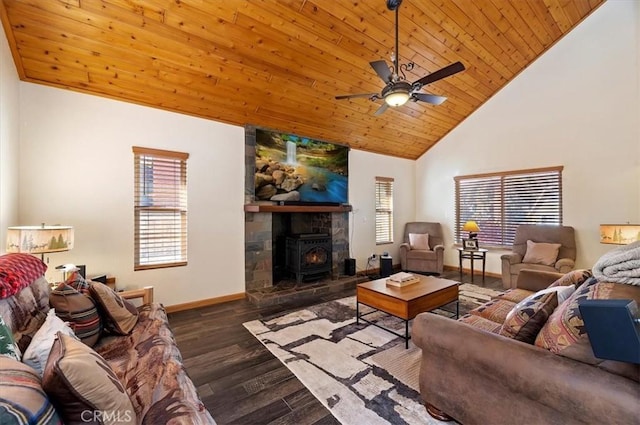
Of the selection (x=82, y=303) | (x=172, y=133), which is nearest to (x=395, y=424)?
(x=82, y=303)

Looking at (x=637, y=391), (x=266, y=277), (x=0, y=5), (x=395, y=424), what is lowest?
(x=395, y=424)

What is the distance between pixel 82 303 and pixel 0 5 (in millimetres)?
2611

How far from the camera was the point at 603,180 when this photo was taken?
4293mm

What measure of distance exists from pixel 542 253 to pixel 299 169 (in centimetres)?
430

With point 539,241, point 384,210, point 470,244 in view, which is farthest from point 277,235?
point 539,241

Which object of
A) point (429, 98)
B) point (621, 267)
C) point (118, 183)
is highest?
point (429, 98)

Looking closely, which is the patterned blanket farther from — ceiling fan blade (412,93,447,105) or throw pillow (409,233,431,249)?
throw pillow (409,233,431,249)

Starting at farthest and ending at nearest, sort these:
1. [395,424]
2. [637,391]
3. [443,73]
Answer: [443,73]
[395,424]
[637,391]

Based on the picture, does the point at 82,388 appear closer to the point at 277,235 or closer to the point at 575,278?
the point at 575,278

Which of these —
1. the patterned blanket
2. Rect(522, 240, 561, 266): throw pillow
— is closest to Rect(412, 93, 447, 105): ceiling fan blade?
the patterned blanket

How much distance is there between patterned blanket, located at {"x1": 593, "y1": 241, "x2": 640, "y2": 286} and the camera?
4.33 ft

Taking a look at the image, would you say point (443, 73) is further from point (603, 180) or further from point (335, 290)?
point (603, 180)

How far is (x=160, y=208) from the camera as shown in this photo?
3.60 metres

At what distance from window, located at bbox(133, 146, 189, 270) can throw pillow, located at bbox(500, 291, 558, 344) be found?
373 centimetres
